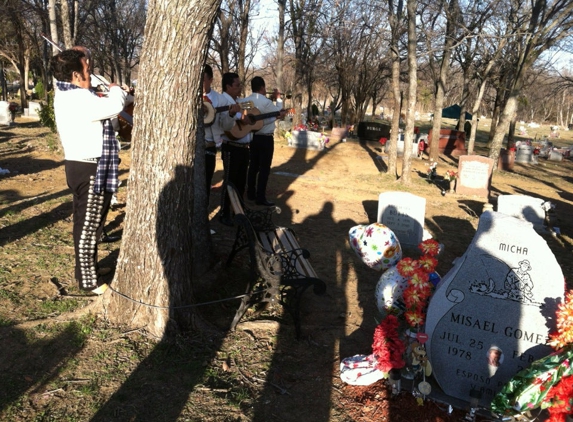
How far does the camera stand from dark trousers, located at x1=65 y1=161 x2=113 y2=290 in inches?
153

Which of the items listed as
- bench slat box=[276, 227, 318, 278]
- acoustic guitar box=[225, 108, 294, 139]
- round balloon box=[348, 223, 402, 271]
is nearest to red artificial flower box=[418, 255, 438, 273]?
bench slat box=[276, 227, 318, 278]

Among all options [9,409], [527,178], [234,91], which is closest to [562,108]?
[527,178]

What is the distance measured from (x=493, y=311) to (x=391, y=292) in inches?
37.9

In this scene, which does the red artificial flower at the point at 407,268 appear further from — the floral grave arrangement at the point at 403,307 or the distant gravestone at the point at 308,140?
the distant gravestone at the point at 308,140

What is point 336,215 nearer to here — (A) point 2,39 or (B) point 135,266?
(B) point 135,266

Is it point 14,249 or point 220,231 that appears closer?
point 14,249

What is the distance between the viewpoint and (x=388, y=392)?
322cm

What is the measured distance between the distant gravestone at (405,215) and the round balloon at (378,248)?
4.70 ft

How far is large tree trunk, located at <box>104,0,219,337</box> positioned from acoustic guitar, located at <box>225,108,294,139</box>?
10.3 feet

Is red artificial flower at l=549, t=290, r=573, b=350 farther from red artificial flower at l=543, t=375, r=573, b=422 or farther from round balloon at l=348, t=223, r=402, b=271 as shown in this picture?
round balloon at l=348, t=223, r=402, b=271

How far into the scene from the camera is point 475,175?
35.9ft

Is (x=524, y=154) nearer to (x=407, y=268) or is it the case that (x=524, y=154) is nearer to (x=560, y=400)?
(x=407, y=268)

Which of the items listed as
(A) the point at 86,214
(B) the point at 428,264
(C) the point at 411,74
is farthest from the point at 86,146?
(C) the point at 411,74

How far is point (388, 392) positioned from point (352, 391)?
0.25m
